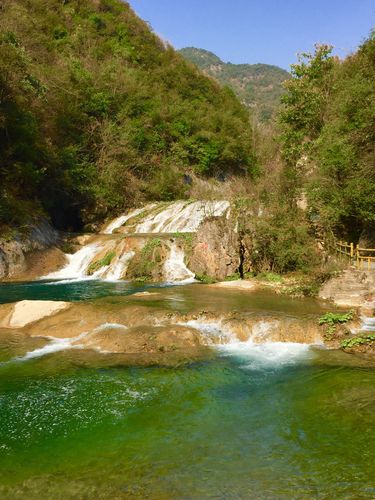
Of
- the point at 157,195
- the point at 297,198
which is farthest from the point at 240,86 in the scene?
the point at 297,198

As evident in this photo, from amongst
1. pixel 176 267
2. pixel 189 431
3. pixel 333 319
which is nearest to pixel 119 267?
pixel 176 267

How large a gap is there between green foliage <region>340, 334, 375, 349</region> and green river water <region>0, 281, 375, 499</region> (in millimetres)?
381

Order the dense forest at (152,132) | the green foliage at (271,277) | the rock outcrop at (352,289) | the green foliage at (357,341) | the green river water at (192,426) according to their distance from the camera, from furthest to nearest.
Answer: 1. the dense forest at (152,132)
2. the green foliage at (271,277)
3. the rock outcrop at (352,289)
4. the green foliage at (357,341)
5. the green river water at (192,426)

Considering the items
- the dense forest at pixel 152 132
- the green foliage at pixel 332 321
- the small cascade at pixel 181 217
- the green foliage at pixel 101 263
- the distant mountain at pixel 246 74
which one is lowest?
the green foliage at pixel 332 321

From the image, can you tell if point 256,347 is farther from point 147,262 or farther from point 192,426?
point 147,262

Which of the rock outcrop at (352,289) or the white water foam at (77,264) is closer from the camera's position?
the rock outcrop at (352,289)

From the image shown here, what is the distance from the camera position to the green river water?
4980 mm

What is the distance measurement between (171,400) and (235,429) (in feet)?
4.45

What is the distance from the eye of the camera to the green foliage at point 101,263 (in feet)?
66.8

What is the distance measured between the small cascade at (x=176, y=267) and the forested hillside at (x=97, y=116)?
826 centimetres

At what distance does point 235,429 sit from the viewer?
6.29 meters

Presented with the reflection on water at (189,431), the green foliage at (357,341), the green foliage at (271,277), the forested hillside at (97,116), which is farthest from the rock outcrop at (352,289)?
the forested hillside at (97,116)

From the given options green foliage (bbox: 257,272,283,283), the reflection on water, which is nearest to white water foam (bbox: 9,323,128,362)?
the reflection on water

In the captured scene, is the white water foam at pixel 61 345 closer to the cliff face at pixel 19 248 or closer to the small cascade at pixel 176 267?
the small cascade at pixel 176 267
